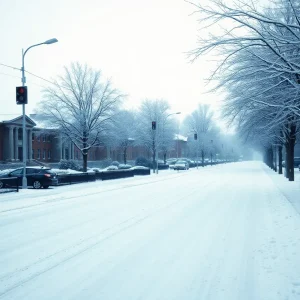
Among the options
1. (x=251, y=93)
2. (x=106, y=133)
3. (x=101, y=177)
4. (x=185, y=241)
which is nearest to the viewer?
(x=185, y=241)

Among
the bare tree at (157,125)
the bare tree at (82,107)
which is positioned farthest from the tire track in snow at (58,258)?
the bare tree at (157,125)

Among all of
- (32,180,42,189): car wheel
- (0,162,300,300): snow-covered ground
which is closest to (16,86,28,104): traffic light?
(32,180,42,189): car wheel

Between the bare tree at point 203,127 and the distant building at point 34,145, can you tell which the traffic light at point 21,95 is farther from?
the bare tree at point 203,127

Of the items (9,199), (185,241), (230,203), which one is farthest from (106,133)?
(185,241)

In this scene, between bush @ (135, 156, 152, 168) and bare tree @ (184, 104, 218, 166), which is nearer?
bush @ (135, 156, 152, 168)

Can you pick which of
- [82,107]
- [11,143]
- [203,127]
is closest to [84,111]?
[82,107]

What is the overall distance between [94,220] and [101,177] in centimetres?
2007

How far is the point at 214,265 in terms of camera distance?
20.7ft

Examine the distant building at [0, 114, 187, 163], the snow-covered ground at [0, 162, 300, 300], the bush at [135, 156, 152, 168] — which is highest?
the distant building at [0, 114, 187, 163]

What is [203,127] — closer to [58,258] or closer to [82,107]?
[82,107]

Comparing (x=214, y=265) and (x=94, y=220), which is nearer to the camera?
(x=214, y=265)

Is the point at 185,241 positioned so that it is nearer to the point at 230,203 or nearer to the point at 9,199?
the point at 230,203

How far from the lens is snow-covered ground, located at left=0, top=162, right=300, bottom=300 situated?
5.16 meters

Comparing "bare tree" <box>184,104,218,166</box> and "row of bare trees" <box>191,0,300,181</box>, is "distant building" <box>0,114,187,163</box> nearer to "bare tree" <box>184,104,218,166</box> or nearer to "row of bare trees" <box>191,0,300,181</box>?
"bare tree" <box>184,104,218,166</box>
